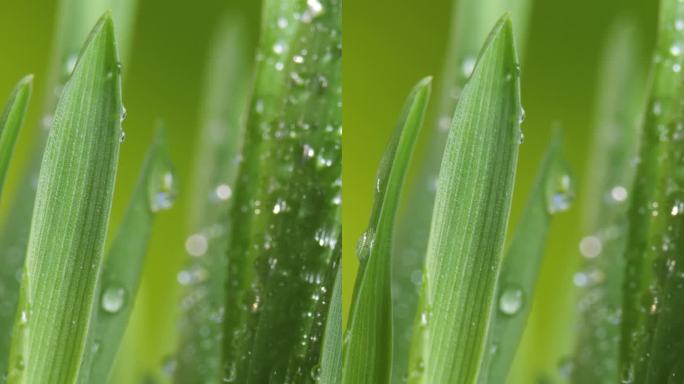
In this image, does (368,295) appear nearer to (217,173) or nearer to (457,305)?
(457,305)

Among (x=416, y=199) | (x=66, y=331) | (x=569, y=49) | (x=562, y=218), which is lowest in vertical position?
(x=66, y=331)

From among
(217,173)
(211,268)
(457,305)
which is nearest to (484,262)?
(457,305)

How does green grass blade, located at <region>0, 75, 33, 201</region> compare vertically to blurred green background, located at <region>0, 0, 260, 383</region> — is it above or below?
below

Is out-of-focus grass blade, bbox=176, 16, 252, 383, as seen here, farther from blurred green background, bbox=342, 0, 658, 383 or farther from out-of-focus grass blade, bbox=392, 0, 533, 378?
blurred green background, bbox=342, 0, 658, 383

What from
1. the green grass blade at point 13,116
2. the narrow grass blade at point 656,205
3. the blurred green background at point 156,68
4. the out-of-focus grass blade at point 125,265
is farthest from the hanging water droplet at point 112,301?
the blurred green background at point 156,68

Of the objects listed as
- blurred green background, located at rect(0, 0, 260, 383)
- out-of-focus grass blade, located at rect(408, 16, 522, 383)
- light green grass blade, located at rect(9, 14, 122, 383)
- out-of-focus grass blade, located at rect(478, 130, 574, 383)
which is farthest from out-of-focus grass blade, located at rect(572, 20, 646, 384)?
blurred green background, located at rect(0, 0, 260, 383)

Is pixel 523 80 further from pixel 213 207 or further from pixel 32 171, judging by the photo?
pixel 32 171
